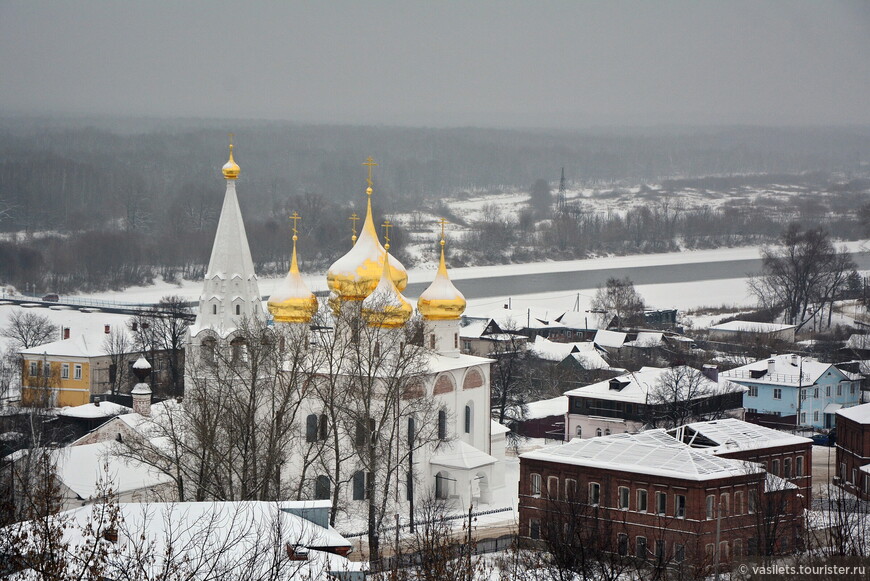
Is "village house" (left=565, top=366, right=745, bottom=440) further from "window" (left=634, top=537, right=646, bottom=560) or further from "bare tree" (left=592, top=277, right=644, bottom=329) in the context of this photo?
"bare tree" (left=592, top=277, right=644, bottom=329)

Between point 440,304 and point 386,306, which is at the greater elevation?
point 386,306

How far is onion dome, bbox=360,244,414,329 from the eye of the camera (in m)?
18.4

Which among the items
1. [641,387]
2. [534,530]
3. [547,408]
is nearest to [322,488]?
[534,530]

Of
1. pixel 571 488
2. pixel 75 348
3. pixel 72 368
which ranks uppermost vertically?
pixel 571 488

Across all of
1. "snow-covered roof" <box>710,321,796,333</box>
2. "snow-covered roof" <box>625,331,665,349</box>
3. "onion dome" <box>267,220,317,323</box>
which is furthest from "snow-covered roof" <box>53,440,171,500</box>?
"snow-covered roof" <box>710,321,796,333</box>

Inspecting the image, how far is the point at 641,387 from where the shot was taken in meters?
23.9

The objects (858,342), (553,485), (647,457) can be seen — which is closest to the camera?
(647,457)

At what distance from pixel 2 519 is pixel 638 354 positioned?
2540 cm

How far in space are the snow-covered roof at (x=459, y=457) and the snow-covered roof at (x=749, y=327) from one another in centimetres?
1953

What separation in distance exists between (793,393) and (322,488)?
10.9 meters

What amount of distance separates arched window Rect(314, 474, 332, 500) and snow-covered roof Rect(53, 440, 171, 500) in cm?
197

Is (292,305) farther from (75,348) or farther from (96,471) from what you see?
(75,348)

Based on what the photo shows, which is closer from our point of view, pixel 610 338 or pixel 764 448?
pixel 764 448

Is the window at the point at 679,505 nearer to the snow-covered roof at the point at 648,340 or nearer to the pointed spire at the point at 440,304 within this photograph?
the pointed spire at the point at 440,304
